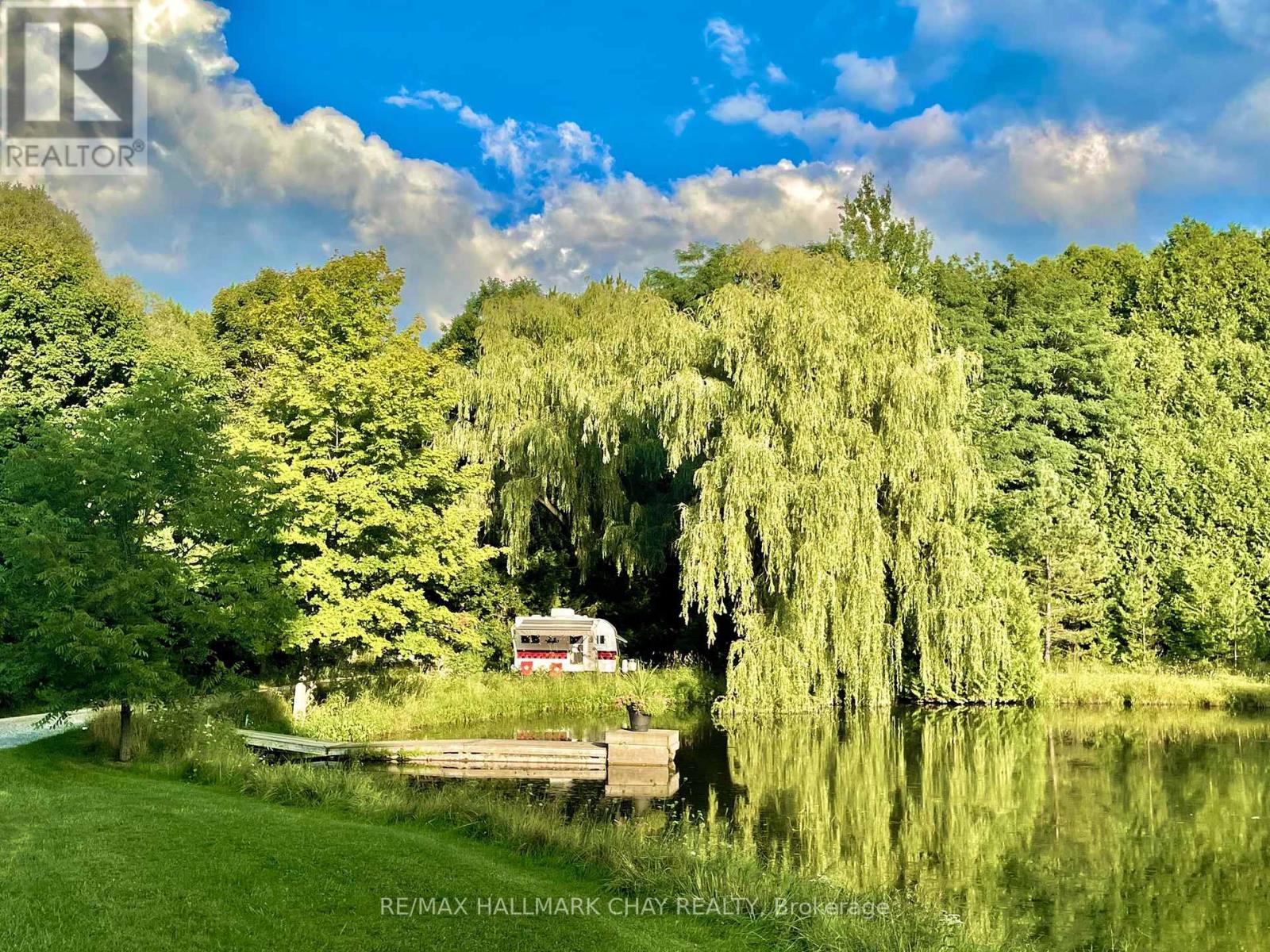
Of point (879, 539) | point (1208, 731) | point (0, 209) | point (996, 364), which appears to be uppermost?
point (0, 209)

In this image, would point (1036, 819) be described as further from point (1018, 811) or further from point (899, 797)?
point (899, 797)

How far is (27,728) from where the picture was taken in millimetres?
17750

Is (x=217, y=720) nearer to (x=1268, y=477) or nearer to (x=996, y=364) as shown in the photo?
(x=996, y=364)

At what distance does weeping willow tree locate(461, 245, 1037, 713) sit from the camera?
77.9 feet

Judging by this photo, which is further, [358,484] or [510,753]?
[358,484]

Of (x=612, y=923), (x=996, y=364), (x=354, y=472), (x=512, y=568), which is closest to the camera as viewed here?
(x=612, y=923)

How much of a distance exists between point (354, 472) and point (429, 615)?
136 inches

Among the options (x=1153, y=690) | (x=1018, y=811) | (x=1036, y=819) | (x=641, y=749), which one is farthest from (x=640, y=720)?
(x=1153, y=690)

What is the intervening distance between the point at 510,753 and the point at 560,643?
35.8 ft

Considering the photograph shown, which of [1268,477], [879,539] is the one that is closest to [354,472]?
[879,539]

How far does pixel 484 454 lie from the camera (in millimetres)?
32156

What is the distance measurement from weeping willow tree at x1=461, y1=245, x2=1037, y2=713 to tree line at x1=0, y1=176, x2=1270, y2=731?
0.08m

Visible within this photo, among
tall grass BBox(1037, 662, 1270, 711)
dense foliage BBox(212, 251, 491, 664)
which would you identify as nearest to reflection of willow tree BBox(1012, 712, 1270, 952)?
tall grass BBox(1037, 662, 1270, 711)

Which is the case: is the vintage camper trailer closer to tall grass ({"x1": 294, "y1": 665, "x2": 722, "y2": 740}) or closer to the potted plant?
tall grass ({"x1": 294, "y1": 665, "x2": 722, "y2": 740})
